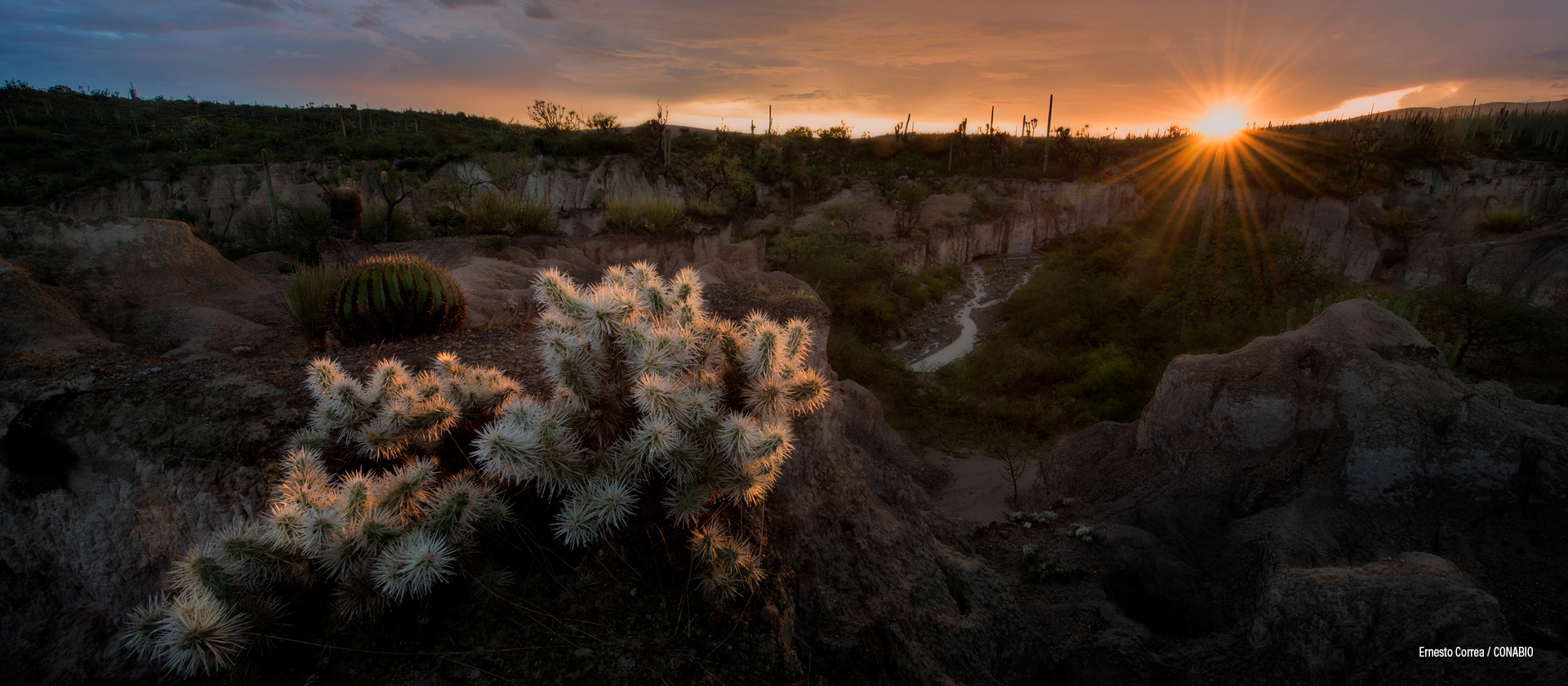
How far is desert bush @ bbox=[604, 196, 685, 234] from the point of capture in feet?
49.0

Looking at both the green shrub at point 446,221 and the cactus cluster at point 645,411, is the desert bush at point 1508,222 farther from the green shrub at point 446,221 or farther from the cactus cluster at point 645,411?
the green shrub at point 446,221

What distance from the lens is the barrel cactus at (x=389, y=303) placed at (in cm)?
652

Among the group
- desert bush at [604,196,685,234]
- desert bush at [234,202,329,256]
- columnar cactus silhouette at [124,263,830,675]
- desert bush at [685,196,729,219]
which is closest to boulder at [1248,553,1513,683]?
columnar cactus silhouette at [124,263,830,675]

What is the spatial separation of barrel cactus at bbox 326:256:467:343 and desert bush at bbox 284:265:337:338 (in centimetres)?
27

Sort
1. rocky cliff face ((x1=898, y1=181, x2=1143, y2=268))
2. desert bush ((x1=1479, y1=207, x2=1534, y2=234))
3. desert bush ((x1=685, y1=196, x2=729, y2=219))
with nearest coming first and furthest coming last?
desert bush ((x1=685, y1=196, x2=729, y2=219)), desert bush ((x1=1479, y1=207, x2=1534, y2=234)), rocky cliff face ((x1=898, y1=181, x2=1143, y2=268))

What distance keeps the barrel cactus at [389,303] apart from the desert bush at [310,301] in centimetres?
27

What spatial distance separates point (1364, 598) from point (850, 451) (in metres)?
3.57

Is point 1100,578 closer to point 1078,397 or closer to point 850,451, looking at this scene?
point 850,451

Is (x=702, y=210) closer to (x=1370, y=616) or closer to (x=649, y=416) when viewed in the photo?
(x=649, y=416)

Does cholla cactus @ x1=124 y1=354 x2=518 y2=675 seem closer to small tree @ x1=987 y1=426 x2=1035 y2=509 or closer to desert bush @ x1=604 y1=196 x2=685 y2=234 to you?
small tree @ x1=987 y1=426 x2=1035 y2=509

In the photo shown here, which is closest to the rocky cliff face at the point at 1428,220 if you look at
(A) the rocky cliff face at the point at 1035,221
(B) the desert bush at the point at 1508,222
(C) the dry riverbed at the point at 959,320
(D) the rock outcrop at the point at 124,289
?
(B) the desert bush at the point at 1508,222

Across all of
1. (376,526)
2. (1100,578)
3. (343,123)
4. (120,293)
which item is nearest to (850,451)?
(1100,578)

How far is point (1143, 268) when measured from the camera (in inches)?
818

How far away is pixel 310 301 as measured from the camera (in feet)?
22.5
